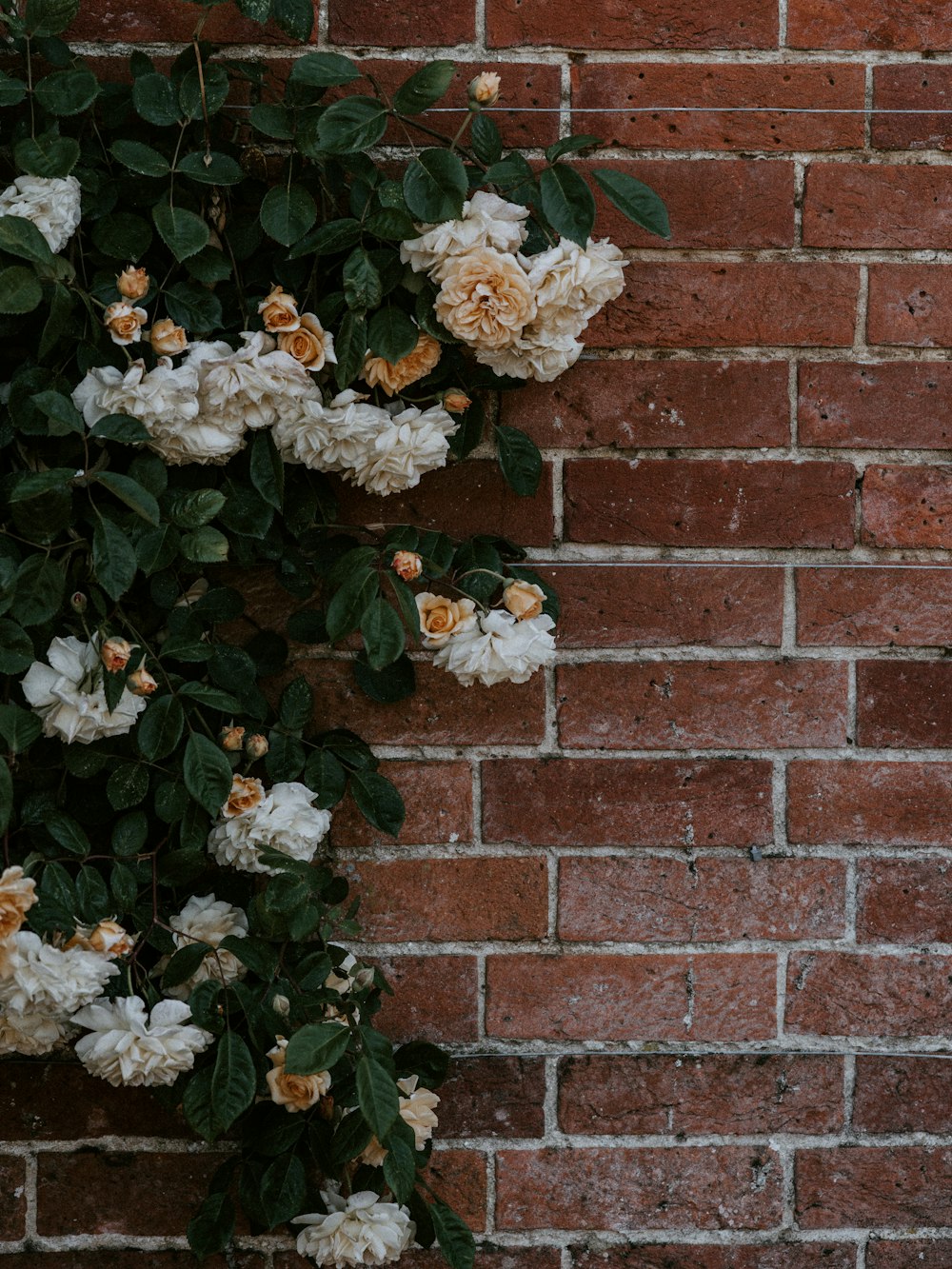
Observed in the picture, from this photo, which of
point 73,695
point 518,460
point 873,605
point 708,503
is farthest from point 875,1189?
point 73,695

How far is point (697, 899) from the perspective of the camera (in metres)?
1.07

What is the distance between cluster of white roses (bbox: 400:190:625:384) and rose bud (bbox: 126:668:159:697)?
0.39m

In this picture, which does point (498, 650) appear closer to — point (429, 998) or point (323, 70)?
point (429, 998)

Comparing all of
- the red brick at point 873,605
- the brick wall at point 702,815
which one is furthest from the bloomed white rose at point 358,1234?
the red brick at point 873,605

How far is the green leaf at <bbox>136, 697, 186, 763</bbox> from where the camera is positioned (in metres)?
0.92

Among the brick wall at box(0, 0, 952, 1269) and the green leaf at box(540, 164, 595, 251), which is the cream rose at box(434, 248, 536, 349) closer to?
the green leaf at box(540, 164, 595, 251)

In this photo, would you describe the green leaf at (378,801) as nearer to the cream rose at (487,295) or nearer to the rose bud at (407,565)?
the rose bud at (407,565)

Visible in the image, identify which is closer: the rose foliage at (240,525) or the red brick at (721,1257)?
the rose foliage at (240,525)

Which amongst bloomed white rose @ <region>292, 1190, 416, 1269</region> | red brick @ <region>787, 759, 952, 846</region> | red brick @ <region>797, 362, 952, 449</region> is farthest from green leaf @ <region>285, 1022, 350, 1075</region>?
red brick @ <region>797, 362, 952, 449</region>

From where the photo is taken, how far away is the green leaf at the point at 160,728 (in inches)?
36.3

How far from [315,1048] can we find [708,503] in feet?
2.00

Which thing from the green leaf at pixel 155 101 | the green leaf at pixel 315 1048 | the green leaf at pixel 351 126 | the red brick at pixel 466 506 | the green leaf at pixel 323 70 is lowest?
the green leaf at pixel 315 1048

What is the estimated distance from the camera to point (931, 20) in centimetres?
102

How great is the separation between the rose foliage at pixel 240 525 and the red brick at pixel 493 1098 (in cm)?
7
